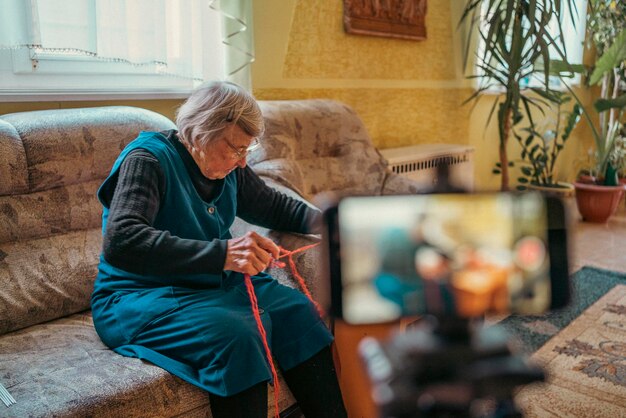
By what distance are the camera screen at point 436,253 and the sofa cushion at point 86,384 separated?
0.73 meters

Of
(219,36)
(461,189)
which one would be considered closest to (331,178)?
(219,36)

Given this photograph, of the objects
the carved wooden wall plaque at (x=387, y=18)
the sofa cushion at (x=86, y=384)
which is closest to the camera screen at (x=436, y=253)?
the sofa cushion at (x=86, y=384)

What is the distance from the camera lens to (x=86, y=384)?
1.26 meters

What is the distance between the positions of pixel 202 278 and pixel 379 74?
2.21m

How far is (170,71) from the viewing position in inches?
91.5

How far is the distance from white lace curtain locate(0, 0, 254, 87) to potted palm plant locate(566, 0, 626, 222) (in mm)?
2693

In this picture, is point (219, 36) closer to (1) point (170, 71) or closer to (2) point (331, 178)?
(1) point (170, 71)

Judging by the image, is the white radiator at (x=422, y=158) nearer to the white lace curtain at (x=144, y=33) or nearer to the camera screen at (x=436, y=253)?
the white lace curtain at (x=144, y=33)

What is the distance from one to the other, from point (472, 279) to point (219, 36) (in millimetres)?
2028

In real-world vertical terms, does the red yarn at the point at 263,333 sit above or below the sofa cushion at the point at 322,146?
below

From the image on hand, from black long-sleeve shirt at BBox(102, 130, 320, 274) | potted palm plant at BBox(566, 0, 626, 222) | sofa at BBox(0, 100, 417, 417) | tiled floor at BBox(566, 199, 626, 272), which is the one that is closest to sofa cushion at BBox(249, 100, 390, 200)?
sofa at BBox(0, 100, 417, 417)

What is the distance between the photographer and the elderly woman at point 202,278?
1.33 m

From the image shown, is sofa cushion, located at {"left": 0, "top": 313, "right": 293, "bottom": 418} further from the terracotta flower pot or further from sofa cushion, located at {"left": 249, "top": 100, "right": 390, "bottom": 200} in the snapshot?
the terracotta flower pot

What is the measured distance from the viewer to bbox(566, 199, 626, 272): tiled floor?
331 centimetres
